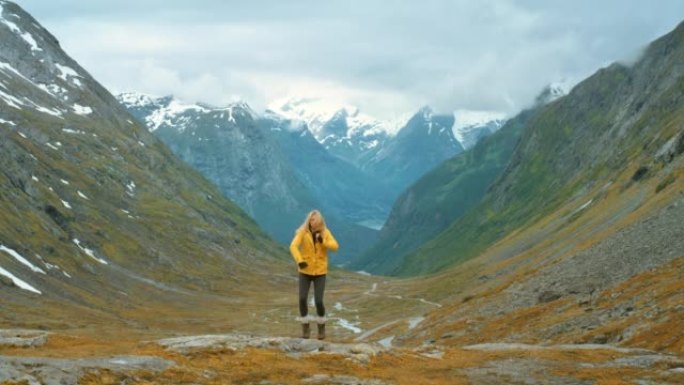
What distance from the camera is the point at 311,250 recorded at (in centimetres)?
3603

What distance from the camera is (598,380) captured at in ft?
108

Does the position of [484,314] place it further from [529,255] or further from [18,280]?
[18,280]

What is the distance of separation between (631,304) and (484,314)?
34.8 meters

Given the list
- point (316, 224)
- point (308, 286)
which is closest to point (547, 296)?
point (308, 286)

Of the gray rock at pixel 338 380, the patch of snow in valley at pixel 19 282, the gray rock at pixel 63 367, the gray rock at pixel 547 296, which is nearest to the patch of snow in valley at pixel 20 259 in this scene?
the patch of snow in valley at pixel 19 282

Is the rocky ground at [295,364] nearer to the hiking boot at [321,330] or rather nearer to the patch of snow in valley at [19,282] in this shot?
the hiking boot at [321,330]

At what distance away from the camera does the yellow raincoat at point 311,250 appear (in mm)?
35656

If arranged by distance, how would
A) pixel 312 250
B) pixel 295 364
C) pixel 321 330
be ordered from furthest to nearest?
pixel 321 330 → pixel 312 250 → pixel 295 364

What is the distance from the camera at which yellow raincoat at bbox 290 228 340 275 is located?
3566 cm

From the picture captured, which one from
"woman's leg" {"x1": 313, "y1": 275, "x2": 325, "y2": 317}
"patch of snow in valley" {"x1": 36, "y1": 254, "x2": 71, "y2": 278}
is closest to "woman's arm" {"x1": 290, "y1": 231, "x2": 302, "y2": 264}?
"woman's leg" {"x1": 313, "y1": 275, "x2": 325, "y2": 317}

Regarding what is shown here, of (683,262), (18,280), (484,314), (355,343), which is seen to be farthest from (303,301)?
(18,280)

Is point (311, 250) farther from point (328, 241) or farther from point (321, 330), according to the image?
point (321, 330)

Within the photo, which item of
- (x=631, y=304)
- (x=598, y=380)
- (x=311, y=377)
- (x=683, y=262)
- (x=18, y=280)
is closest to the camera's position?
(x=311, y=377)

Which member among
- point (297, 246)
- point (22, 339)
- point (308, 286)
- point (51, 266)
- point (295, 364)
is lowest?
point (295, 364)
